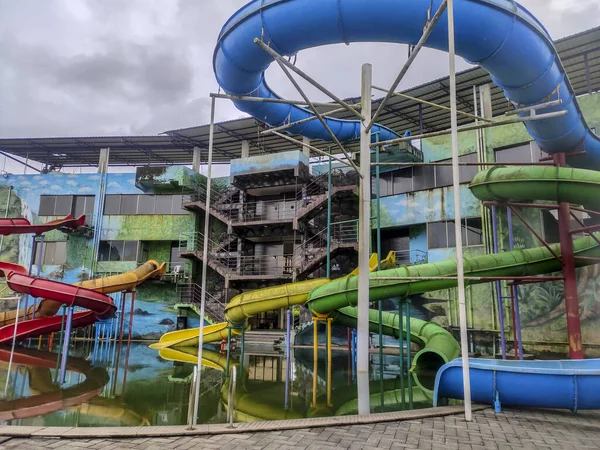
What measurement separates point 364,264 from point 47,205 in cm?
2969

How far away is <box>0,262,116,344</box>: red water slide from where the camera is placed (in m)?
14.9

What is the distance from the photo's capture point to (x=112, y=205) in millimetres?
29578

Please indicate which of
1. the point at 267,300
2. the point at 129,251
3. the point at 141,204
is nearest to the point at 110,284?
the point at 129,251

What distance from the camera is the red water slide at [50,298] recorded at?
586 inches

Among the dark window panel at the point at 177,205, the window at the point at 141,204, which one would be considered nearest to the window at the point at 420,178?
the dark window panel at the point at 177,205

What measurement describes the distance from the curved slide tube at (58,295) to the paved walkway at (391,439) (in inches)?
410

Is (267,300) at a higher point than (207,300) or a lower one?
lower

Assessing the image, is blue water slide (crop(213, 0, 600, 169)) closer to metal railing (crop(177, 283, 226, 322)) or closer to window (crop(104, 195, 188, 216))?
metal railing (crop(177, 283, 226, 322))

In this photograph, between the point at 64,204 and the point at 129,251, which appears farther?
the point at 64,204

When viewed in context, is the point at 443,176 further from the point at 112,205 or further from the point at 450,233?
the point at 112,205

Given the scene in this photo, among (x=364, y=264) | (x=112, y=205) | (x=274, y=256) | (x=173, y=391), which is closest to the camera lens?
(x=364, y=264)

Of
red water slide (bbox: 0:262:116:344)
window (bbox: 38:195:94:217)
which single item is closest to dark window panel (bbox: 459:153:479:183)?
red water slide (bbox: 0:262:116:344)

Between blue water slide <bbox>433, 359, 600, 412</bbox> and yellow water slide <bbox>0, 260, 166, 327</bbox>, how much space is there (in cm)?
1784

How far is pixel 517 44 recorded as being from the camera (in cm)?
754
